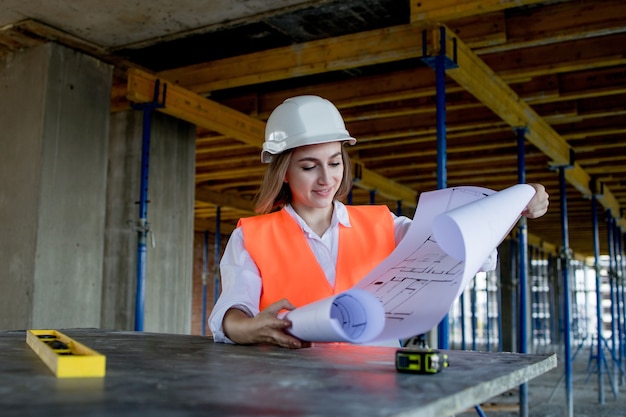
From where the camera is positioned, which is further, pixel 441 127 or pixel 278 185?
pixel 441 127

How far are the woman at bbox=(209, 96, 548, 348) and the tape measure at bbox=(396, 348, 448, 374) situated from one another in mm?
894

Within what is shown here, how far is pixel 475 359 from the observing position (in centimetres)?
168

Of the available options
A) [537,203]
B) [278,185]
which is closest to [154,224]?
[278,185]

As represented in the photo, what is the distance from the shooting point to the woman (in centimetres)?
230

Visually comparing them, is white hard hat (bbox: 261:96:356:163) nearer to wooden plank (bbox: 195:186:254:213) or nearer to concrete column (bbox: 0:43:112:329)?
concrete column (bbox: 0:43:112:329)

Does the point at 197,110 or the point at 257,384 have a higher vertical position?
the point at 197,110

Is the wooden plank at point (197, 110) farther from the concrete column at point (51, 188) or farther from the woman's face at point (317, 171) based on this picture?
the woman's face at point (317, 171)

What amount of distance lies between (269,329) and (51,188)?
4.04 metres

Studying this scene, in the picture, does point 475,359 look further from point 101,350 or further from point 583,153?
point 583,153

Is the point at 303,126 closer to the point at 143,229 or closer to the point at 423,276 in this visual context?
the point at 423,276

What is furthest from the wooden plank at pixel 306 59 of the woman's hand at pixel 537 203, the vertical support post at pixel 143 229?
the woman's hand at pixel 537 203

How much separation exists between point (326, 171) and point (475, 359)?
965mm

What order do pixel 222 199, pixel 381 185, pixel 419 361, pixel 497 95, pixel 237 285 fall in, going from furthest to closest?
1. pixel 222 199
2. pixel 381 185
3. pixel 497 95
4. pixel 237 285
5. pixel 419 361

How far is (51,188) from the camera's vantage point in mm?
5395
